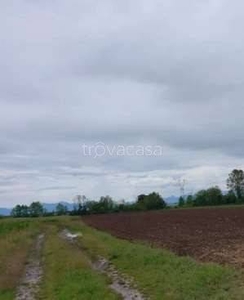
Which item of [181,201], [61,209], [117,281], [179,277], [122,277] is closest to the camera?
[179,277]

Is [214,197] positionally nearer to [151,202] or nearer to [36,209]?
[151,202]

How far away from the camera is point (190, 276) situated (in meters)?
17.6

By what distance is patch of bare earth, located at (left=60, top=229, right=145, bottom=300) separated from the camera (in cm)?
1683

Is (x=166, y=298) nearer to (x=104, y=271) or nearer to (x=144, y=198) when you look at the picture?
(x=104, y=271)

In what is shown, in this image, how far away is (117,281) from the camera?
19859 mm

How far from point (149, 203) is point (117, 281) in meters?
124

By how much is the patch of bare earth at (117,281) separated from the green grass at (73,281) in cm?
29

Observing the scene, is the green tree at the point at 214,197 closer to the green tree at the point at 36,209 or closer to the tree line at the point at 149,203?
the tree line at the point at 149,203

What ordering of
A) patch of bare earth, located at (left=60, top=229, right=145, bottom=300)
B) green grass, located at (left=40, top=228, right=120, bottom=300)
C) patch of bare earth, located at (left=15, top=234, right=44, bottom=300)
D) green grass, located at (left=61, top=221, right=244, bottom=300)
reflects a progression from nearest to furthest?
green grass, located at (left=61, top=221, right=244, bottom=300), patch of bare earth, located at (left=60, top=229, right=145, bottom=300), green grass, located at (left=40, top=228, right=120, bottom=300), patch of bare earth, located at (left=15, top=234, right=44, bottom=300)

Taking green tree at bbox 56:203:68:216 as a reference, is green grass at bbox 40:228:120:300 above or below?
below

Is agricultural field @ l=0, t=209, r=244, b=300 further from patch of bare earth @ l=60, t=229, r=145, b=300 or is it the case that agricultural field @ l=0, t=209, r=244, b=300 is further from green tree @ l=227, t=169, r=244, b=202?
green tree @ l=227, t=169, r=244, b=202

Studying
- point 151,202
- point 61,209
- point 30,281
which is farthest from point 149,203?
point 30,281

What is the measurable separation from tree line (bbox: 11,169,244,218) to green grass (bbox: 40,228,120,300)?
11225 cm

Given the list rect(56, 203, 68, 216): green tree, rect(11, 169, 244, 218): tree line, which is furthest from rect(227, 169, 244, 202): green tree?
rect(56, 203, 68, 216): green tree
